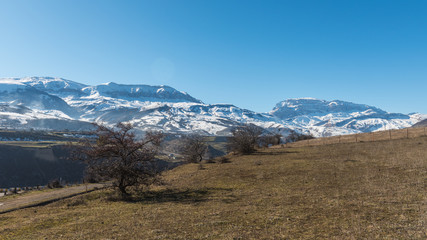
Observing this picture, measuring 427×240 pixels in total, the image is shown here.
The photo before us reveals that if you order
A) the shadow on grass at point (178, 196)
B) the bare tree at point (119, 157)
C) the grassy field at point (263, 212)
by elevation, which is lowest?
the shadow on grass at point (178, 196)

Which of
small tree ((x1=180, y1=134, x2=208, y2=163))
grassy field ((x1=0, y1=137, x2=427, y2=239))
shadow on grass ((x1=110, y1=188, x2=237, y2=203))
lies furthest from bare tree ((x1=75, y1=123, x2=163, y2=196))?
small tree ((x1=180, y1=134, x2=208, y2=163))

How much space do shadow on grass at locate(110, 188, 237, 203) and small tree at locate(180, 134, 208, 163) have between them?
32388mm

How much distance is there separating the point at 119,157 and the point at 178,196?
269 inches

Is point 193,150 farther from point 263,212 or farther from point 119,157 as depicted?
point 263,212

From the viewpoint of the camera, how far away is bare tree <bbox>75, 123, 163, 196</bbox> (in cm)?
2306

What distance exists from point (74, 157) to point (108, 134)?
3477mm

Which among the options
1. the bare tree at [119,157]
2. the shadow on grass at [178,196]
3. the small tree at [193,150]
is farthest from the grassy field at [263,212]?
the small tree at [193,150]

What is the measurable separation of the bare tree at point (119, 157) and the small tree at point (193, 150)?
110 feet

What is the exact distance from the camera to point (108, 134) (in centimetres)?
2375

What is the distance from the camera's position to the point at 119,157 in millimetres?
24109

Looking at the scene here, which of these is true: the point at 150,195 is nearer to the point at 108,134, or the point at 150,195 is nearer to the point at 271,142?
the point at 108,134

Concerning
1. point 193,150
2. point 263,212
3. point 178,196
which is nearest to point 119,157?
point 178,196

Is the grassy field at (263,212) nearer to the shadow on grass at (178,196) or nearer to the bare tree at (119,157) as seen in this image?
the shadow on grass at (178,196)

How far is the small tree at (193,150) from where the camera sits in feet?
192
